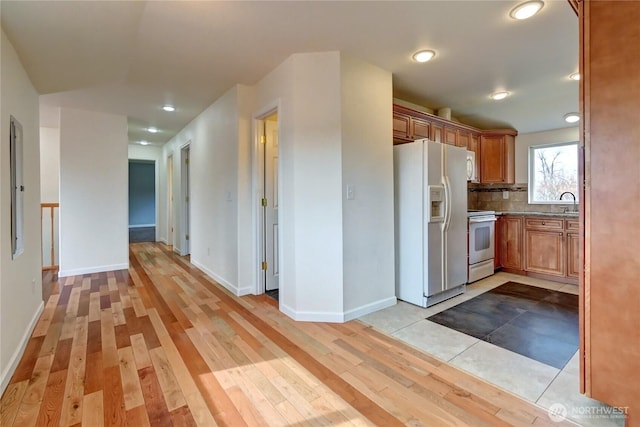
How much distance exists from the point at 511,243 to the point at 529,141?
5.87 feet

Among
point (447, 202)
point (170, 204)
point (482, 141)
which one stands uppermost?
point (482, 141)

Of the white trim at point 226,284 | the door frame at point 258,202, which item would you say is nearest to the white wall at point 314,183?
the door frame at point 258,202

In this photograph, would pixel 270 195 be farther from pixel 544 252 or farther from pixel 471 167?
pixel 544 252

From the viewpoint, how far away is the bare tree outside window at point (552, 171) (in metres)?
4.51

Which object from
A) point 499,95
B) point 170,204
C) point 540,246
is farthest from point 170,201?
point 540,246

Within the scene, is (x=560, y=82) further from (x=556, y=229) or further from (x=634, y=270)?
(x=634, y=270)

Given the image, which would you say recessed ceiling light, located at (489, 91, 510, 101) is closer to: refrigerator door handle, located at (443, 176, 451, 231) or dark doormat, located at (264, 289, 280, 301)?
refrigerator door handle, located at (443, 176, 451, 231)

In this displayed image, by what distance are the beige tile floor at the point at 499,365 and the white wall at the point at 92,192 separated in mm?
4161

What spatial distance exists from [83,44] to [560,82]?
4.53 meters

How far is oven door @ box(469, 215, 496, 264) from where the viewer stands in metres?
3.85

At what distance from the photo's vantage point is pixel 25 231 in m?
2.53

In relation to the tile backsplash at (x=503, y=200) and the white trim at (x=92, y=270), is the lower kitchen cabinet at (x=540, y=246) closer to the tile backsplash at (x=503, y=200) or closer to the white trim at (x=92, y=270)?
the tile backsplash at (x=503, y=200)

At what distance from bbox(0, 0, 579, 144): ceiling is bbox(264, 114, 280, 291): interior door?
1.91 feet

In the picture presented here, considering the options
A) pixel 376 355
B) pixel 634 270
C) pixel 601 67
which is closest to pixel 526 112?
pixel 601 67
